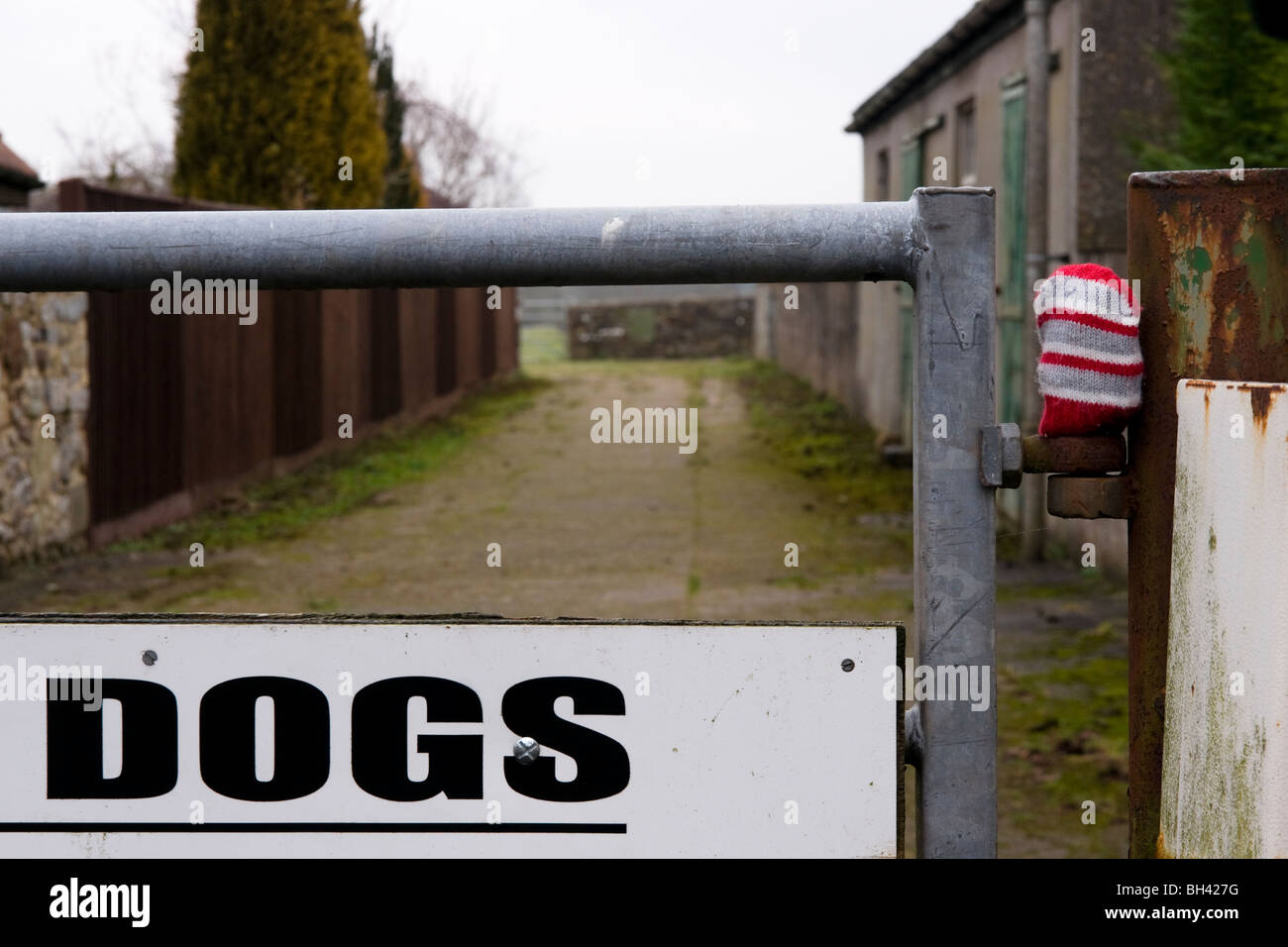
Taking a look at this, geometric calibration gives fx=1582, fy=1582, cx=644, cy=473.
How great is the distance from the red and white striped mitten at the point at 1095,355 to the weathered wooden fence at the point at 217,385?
475cm

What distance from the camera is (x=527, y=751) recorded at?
138 centimetres

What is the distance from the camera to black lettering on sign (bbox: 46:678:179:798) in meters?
1.40

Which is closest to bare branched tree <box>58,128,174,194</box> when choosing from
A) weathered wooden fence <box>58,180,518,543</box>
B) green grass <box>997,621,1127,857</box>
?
weathered wooden fence <box>58,180,518,543</box>

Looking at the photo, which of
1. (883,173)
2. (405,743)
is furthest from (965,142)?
(405,743)

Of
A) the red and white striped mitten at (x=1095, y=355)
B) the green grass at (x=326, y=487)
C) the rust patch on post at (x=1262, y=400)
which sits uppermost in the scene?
the red and white striped mitten at (x=1095, y=355)

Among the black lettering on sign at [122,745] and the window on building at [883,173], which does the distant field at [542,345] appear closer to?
the window on building at [883,173]

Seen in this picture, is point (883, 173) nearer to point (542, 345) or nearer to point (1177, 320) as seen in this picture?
point (1177, 320)

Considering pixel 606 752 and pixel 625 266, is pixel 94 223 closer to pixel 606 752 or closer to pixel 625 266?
pixel 625 266

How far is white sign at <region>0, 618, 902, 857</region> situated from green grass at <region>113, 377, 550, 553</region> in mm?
8891

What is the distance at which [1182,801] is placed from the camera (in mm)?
1373

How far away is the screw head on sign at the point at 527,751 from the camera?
1.38 m

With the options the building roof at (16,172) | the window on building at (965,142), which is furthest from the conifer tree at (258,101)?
the window on building at (965,142)

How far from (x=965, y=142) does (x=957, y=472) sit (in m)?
12.9
